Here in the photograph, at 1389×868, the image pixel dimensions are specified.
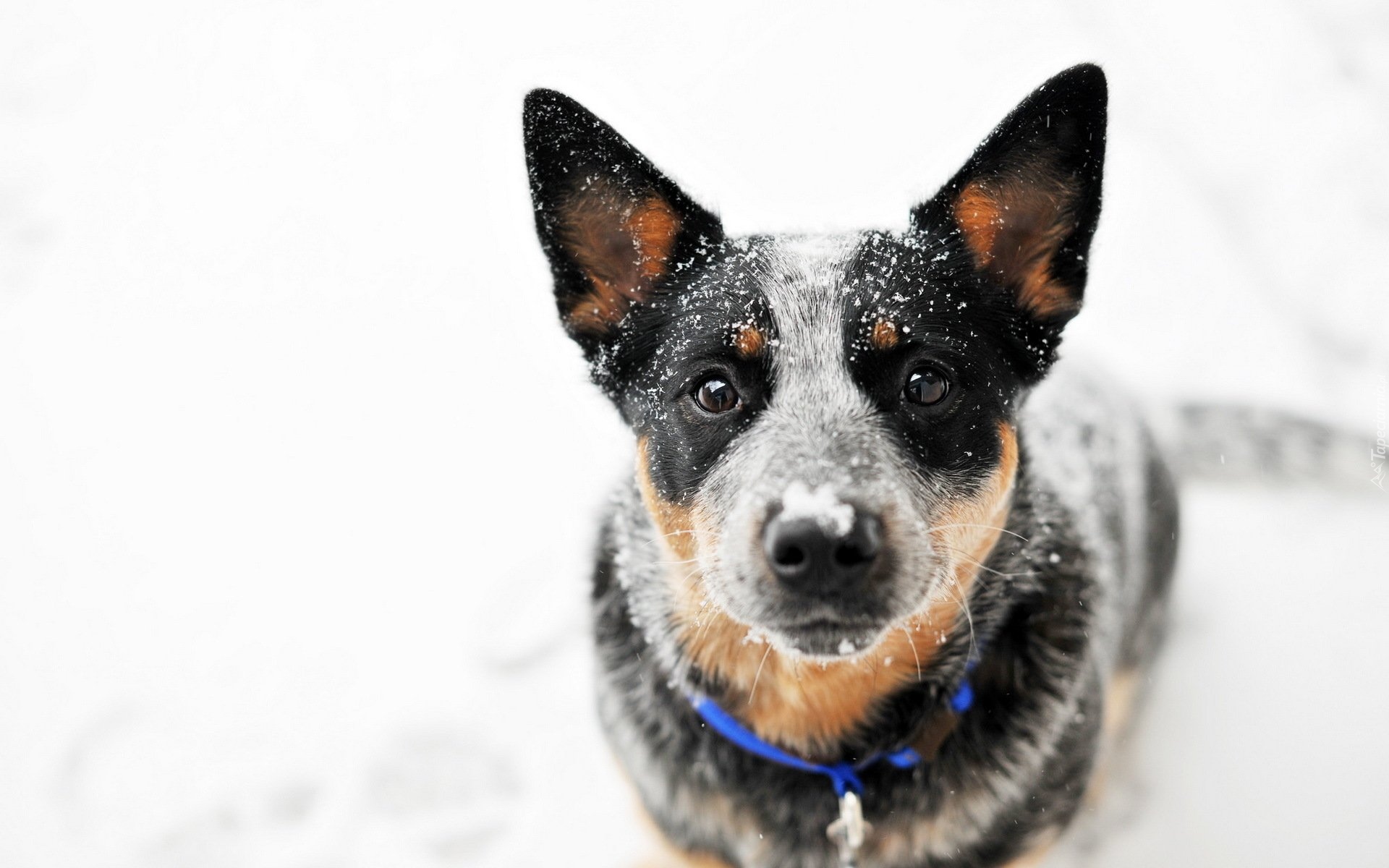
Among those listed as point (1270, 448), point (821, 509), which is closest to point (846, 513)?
point (821, 509)

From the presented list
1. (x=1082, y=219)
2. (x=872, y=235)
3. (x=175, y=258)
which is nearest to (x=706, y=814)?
(x=872, y=235)

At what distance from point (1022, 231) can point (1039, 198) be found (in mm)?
81

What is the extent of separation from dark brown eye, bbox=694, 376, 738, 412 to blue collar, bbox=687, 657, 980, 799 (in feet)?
2.38

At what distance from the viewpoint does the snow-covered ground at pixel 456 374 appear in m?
3.28

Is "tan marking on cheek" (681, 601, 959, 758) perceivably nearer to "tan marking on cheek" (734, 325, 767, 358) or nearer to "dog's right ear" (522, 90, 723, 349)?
"tan marking on cheek" (734, 325, 767, 358)

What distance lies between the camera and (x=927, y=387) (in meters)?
2.15

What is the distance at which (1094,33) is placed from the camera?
482 cm

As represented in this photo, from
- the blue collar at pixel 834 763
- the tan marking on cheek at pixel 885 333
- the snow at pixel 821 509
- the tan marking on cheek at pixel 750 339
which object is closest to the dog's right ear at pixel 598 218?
the tan marking on cheek at pixel 750 339

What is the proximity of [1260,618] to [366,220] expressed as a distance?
163 inches

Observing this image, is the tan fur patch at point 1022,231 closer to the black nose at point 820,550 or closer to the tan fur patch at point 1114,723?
the black nose at point 820,550

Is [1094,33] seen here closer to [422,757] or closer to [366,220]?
[366,220]

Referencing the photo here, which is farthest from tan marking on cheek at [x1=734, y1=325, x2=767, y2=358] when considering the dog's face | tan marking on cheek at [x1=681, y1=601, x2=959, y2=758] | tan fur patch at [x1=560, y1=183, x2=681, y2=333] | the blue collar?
the blue collar

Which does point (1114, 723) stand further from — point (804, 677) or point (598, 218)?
point (598, 218)

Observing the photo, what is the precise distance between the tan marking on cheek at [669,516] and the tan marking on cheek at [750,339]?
0.35m
